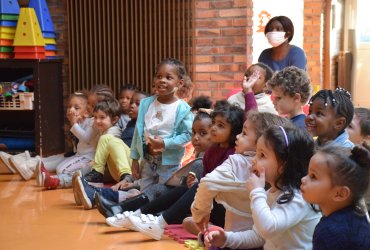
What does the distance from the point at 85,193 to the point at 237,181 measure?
185 centimetres

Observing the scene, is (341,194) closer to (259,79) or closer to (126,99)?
(259,79)

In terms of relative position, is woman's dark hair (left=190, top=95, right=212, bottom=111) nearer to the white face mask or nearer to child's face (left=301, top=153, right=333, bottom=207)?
the white face mask

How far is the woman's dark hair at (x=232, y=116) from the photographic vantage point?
292 cm

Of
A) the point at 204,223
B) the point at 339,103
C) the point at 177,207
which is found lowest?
the point at 177,207

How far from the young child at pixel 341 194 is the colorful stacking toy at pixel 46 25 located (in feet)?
14.6

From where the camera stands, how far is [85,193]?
4.09 m

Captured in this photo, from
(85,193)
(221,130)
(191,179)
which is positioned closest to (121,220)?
(191,179)

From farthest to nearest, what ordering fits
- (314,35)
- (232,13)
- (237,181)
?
(314,35), (232,13), (237,181)

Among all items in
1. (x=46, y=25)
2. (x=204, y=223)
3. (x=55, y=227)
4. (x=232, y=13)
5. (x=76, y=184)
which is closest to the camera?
(x=204, y=223)

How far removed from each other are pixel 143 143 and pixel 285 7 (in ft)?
14.0

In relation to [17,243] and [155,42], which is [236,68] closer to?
[155,42]

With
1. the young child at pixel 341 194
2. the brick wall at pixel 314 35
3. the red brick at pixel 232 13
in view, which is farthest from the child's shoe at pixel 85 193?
the brick wall at pixel 314 35

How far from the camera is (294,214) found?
2074 mm

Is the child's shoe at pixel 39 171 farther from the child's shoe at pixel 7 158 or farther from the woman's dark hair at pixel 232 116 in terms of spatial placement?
Result: the woman's dark hair at pixel 232 116
